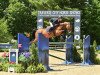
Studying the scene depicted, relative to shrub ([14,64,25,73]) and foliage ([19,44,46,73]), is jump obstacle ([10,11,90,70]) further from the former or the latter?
shrub ([14,64,25,73])

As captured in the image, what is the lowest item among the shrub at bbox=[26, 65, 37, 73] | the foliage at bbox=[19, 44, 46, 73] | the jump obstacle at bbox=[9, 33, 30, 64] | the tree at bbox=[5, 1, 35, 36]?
the shrub at bbox=[26, 65, 37, 73]

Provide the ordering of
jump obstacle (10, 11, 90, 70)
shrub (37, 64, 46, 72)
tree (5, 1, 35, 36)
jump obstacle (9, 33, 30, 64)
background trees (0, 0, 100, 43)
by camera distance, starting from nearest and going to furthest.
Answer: shrub (37, 64, 46, 72) < jump obstacle (10, 11, 90, 70) < jump obstacle (9, 33, 30, 64) < background trees (0, 0, 100, 43) < tree (5, 1, 35, 36)

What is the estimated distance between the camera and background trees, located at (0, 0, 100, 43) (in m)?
48.0

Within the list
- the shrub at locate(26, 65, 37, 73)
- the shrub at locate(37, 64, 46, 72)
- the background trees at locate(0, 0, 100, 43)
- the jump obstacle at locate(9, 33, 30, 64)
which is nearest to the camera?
the shrub at locate(26, 65, 37, 73)

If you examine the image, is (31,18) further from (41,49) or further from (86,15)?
(41,49)

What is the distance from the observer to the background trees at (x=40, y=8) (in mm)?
47969

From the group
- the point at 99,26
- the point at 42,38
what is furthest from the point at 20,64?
the point at 99,26

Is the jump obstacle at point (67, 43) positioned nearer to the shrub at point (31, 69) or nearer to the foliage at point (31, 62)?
the foliage at point (31, 62)

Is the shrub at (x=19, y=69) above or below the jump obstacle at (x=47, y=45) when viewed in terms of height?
below

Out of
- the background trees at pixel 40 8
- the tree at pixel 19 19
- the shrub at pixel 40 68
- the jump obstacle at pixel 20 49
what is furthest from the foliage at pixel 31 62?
the tree at pixel 19 19

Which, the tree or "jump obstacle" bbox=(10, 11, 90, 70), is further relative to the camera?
the tree

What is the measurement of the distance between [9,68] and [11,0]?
120 ft

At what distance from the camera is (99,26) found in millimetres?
47406

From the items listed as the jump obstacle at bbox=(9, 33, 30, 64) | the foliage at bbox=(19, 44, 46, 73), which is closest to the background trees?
the jump obstacle at bbox=(9, 33, 30, 64)
